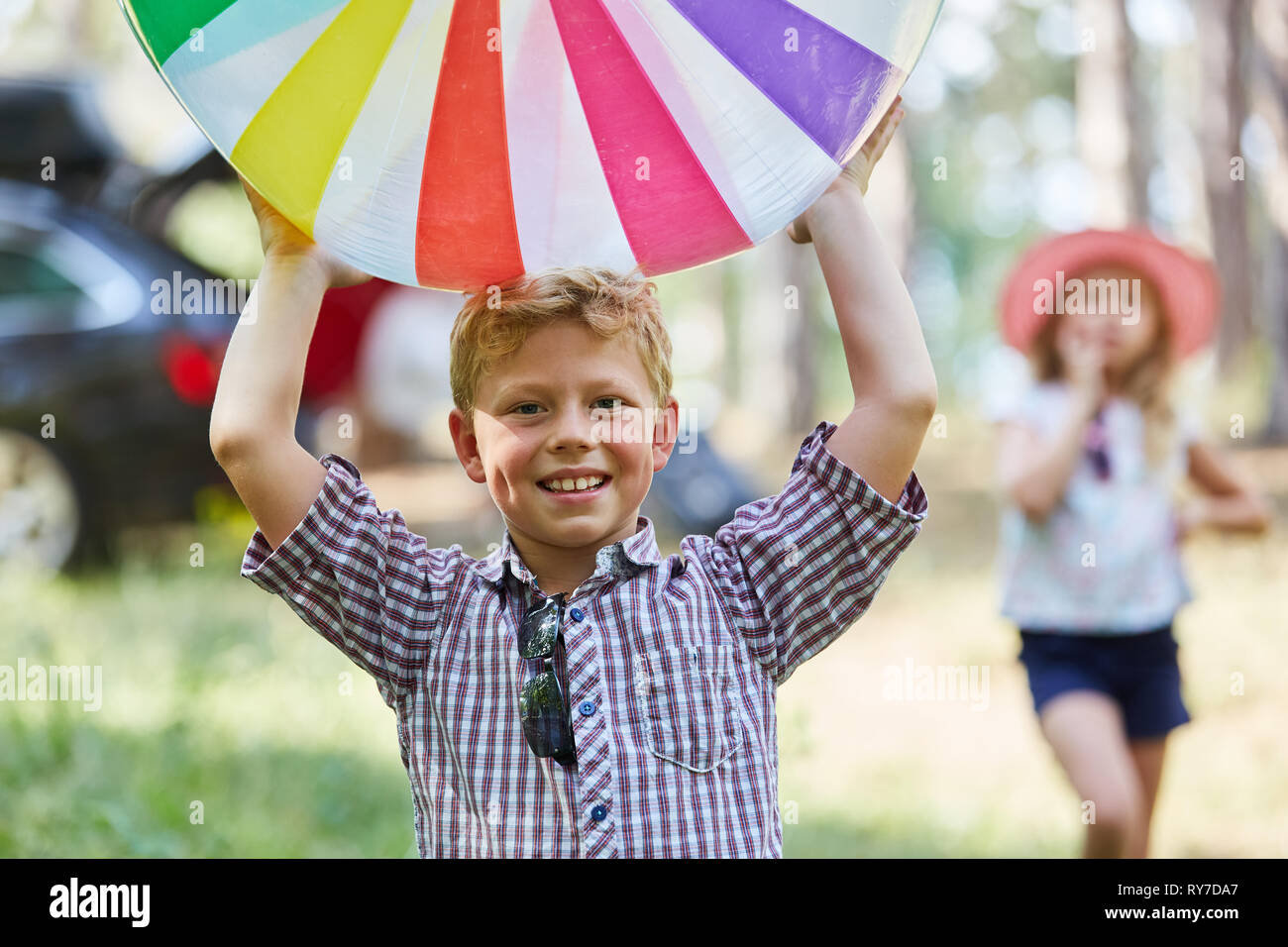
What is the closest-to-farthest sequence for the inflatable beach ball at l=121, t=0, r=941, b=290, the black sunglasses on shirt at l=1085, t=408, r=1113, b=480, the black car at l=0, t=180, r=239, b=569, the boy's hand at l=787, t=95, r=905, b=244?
→ the inflatable beach ball at l=121, t=0, r=941, b=290 → the boy's hand at l=787, t=95, r=905, b=244 → the black sunglasses on shirt at l=1085, t=408, r=1113, b=480 → the black car at l=0, t=180, r=239, b=569

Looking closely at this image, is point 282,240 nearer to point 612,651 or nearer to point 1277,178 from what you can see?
point 612,651

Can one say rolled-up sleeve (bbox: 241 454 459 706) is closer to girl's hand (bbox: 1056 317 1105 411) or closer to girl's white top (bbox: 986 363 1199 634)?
girl's white top (bbox: 986 363 1199 634)

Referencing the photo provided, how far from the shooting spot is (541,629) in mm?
1880

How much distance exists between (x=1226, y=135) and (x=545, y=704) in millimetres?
11971

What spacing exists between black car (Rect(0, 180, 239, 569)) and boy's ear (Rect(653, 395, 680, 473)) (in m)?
4.78

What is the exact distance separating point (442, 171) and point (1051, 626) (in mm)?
2403

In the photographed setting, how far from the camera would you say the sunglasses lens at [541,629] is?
1866mm

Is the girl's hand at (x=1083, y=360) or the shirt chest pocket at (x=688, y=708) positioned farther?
the girl's hand at (x=1083, y=360)

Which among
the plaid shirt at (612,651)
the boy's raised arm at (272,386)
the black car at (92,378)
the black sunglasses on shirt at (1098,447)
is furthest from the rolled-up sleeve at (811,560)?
the black car at (92,378)

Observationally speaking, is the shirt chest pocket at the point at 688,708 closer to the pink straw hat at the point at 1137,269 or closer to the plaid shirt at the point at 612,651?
the plaid shirt at the point at 612,651

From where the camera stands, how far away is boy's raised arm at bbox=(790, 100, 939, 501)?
189 cm

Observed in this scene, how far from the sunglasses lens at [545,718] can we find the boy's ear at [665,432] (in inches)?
14.1

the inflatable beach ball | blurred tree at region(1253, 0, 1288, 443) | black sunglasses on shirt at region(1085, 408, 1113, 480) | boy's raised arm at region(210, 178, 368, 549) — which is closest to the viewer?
the inflatable beach ball

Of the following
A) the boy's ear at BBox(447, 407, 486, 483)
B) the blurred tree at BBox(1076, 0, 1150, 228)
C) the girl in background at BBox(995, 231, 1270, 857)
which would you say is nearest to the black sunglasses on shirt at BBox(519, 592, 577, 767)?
the boy's ear at BBox(447, 407, 486, 483)
